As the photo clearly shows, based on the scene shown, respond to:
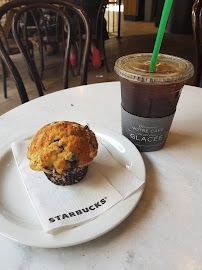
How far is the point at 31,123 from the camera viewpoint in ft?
Answer: 2.27

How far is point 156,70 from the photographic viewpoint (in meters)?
0.51

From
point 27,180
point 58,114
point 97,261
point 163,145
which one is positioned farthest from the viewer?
point 58,114

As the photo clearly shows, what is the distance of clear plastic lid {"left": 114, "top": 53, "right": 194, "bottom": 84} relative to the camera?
0.48 metres

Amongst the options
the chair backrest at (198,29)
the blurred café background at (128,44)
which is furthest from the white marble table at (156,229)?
the blurred café background at (128,44)

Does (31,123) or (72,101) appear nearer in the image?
(31,123)

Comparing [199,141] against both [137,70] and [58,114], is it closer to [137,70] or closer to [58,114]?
[137,70]

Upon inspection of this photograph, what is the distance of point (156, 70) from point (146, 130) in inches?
5.5

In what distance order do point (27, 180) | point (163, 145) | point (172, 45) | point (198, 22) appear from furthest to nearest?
point (172, 45) → point (198, 22) → point (163, 145) → point (27, 180)

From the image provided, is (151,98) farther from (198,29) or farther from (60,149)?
(198,29)

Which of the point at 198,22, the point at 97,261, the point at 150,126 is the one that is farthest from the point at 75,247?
the point at 198,22

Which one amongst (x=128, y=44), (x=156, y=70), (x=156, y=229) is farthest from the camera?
(x=128, y=44)

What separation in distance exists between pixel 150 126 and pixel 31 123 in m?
0.36

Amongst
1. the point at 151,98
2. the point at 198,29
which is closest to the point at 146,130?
Result: the point at 151,98

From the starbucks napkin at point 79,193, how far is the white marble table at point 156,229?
4cm
